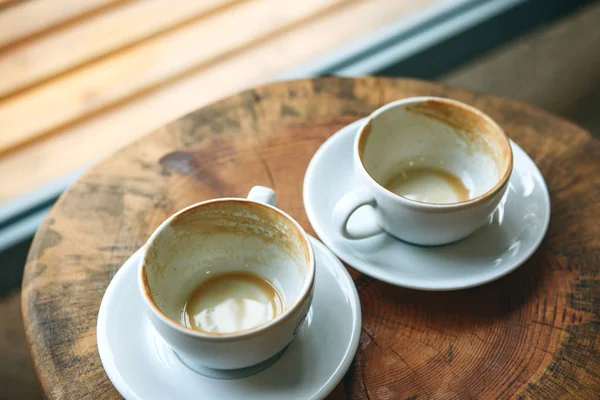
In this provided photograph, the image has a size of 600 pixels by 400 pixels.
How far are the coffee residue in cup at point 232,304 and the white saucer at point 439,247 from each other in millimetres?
95

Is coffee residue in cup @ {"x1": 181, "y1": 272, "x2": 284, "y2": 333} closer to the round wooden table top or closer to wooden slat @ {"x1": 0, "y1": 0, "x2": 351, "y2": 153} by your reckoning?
the round wooden table top

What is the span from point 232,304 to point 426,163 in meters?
0.33

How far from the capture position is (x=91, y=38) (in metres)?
1.44

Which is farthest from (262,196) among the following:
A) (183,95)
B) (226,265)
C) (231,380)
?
(183,95)

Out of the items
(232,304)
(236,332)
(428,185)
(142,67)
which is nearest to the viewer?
(236,332)

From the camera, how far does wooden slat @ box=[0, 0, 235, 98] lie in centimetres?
137

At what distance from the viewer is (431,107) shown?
777 mm

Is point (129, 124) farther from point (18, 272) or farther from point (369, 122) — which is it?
point (369, 122)

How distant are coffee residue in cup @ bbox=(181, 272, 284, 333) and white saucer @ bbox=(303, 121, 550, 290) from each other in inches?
3.7

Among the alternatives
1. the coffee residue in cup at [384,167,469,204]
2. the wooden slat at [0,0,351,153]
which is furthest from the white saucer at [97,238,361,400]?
the wooden slat at [0,0,351,153]

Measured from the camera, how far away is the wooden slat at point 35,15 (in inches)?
53.0

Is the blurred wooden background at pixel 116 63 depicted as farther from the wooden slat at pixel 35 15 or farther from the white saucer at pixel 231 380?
the white saucer at pixel 231 380

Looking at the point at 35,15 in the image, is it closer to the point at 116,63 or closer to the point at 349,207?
the point at 116,63

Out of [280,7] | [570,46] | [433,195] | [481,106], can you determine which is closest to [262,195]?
[433,195]
